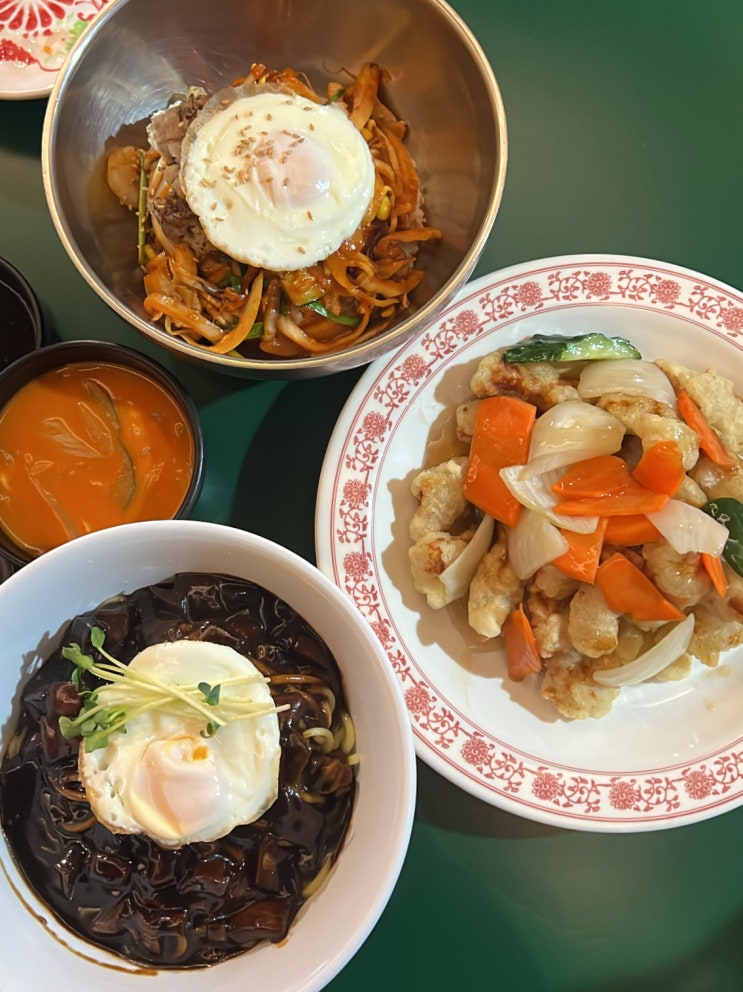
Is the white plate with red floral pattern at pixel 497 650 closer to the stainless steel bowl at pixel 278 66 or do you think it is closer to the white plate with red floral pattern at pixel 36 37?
the stainless steel bowl at pixel 278 66

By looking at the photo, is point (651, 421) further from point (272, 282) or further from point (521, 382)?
point (272, 282)

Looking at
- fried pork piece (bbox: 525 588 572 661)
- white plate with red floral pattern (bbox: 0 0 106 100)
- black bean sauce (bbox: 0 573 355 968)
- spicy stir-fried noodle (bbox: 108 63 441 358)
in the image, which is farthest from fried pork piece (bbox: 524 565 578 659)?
white plate with red floral pattern (bbox: 0 0 106 100)

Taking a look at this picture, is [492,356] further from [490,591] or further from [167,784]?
[167,784]

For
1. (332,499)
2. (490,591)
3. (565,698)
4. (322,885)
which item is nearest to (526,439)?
(490,591)

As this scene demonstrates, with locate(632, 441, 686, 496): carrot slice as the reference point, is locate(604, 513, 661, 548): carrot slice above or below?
below

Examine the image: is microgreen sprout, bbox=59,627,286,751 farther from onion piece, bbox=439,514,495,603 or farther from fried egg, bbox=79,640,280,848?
onion piece, bbox=439,514,495,603

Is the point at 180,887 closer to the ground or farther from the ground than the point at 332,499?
closer to the ground
